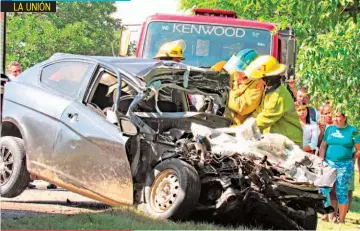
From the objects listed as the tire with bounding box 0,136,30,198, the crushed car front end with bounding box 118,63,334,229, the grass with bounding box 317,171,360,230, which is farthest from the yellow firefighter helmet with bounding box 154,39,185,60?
the grass with bounding box 317,171,360,230

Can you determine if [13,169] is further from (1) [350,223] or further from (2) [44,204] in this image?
(1) [350,223]

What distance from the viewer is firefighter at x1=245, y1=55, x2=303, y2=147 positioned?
10.4m

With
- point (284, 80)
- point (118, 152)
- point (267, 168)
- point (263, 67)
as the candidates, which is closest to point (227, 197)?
point (267, 168)

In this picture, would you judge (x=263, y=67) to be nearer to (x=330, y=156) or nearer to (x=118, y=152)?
(x=118, y=152)

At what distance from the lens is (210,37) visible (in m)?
14.7

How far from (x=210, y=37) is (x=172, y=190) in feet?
18.7

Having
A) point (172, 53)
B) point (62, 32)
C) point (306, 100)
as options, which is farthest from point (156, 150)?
point (62, 32)

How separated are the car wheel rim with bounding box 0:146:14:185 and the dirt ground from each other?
27 centimetres

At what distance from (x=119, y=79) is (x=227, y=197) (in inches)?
72.0

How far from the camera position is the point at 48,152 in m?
10.5

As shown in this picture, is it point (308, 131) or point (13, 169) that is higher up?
point (308, 131)

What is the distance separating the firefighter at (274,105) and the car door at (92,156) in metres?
1.69

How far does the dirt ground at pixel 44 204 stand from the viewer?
9930mm

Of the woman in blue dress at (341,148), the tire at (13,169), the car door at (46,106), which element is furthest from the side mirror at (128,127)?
the woman in blue dress at (341,148)
